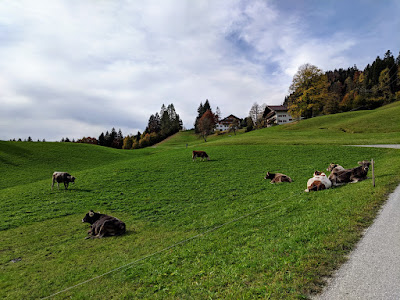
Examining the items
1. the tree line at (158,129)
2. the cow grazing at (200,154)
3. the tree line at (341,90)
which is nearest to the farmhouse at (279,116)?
the tree line at (341,90)

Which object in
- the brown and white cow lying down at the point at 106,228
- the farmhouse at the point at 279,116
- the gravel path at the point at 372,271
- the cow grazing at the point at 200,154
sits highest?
the farmhouse at the point at 279,116

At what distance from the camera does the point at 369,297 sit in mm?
4117

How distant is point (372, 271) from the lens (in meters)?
4.82

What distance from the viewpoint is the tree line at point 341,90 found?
72625 mm

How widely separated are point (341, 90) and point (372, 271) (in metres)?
152

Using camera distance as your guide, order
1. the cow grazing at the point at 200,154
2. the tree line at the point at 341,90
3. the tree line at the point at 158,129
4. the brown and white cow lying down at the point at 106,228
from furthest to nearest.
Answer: the tree line at the point at 158,129, the tree line at the point at 341,90, the cow grazing at the point at 200,154, the brown and white cow lying down at the point at 106,228

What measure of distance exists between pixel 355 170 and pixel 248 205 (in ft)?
25.3

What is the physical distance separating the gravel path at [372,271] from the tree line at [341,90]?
7394cm

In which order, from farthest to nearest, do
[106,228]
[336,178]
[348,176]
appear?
1. [348,176]
2. [336,178]
3. [106,228]

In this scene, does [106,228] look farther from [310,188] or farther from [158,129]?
[158,129]

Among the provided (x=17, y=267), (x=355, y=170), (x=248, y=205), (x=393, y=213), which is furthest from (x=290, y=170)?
(x=17, y=267)

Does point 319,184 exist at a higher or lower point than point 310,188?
higher

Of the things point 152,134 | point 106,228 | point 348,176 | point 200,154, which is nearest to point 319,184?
point 348,176

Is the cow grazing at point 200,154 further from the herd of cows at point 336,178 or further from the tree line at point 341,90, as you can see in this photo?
the tree line at point 341,90
